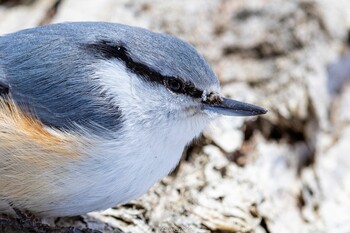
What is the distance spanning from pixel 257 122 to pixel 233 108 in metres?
0.51

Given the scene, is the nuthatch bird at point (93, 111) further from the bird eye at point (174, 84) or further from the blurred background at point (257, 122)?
the blurred background at point (257, 122)

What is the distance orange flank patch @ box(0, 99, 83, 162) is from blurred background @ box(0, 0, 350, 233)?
41cm

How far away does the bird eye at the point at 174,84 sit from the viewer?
2.21 m

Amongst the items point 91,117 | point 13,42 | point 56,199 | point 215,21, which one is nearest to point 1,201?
point 56,199

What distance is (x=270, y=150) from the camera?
9.02 feet

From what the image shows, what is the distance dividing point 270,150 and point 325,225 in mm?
370

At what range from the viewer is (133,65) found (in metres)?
2.20

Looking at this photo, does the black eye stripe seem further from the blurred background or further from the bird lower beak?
the blurred background

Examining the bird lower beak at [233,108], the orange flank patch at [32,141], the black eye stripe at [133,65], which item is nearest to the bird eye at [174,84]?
the black eye stripe at [133,65]

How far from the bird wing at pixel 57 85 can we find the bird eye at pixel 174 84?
0.20 metres

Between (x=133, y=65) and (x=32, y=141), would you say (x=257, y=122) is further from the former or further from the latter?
(x=32, y=141)

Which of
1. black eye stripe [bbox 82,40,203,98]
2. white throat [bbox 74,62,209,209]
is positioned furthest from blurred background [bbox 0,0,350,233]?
black eye stripe [bbox 82,40,203,98]

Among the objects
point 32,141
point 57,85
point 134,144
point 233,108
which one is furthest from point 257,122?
point 32,141

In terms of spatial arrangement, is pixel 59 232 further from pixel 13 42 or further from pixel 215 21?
pixel 215 21
